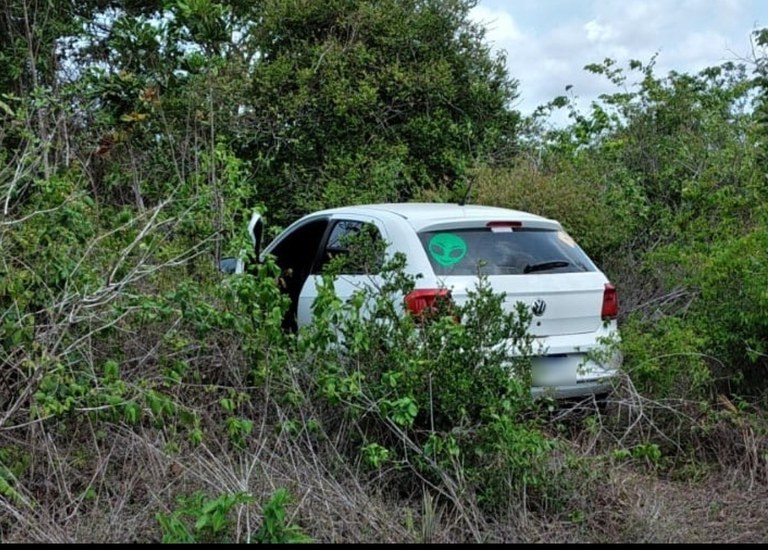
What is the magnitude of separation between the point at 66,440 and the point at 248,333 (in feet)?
3.80

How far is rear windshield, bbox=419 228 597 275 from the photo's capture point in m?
5.14

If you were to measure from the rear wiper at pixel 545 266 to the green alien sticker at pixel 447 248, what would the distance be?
18.8 inches

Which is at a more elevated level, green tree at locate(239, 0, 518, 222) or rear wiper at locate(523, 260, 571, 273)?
green tree at locate(239, 0, 518, 222)

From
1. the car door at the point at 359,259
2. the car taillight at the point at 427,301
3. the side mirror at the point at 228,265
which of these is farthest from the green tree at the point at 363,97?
the car taillight at the point at 427,301

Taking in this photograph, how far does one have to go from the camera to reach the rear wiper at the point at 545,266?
529cm

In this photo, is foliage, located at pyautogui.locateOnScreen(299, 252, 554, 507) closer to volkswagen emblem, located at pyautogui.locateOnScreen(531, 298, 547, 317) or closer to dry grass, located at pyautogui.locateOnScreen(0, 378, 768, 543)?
dry grass, located at pyautogui.locateOnScreen(0, 378, 768, 543)

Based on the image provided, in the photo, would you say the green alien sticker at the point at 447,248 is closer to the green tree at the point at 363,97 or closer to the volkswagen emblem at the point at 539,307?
the volkswagen emblem at the point at 539,307

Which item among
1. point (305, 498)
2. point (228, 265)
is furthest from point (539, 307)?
point (228, 265)

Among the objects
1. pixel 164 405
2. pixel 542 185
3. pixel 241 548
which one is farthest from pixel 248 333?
pixel 542 185

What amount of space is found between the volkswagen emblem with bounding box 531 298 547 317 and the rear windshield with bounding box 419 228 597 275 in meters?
0.23

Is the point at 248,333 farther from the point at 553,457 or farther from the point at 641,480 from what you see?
the point at 641,480

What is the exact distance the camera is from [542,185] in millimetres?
8508

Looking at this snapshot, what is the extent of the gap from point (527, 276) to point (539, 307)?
232 millimetres

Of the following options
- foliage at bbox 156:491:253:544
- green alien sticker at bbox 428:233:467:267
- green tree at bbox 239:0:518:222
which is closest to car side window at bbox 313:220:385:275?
green alien sticker at bbox 428:233:467:267
